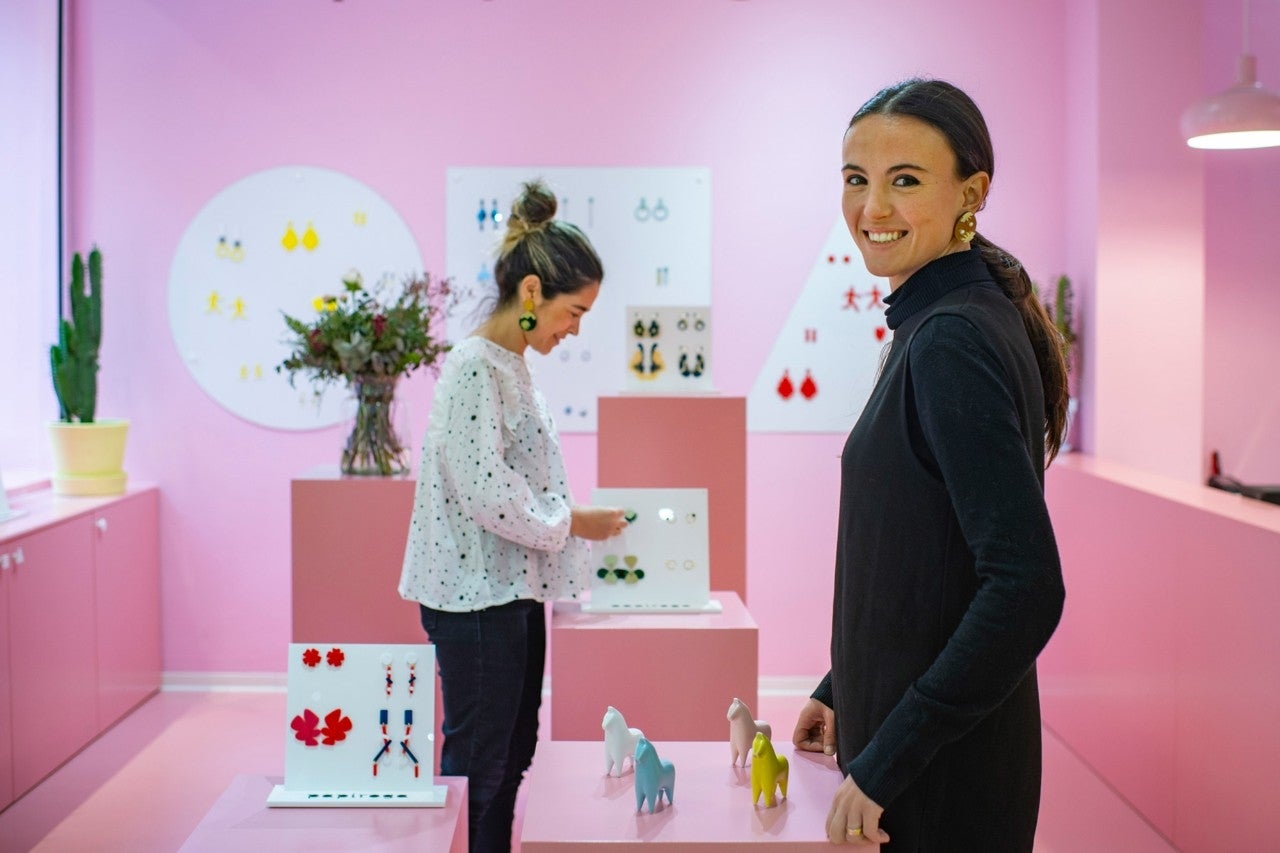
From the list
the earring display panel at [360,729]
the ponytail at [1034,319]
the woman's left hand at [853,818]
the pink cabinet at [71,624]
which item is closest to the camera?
the woman's left hand at [853,818]

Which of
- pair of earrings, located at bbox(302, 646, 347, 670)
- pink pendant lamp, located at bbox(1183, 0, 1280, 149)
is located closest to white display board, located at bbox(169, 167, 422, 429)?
pink pendant lamp, located at bbox(1183, 0, 1280, 149)

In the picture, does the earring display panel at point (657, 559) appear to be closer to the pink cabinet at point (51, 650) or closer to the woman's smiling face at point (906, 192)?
the woman's smiling face at point (906, 192)

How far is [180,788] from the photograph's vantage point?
13.6 ft

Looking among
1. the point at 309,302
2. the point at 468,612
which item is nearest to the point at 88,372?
the point at 309,302

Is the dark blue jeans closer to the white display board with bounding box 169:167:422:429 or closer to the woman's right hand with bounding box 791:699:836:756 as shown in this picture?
the woman's right hand with bounding box 791:699:836:756

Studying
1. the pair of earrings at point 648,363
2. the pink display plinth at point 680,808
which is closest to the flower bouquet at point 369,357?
the pair of earrings at point 648,363

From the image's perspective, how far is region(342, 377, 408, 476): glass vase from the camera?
12.6 feet

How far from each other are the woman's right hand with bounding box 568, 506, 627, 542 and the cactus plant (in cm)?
273

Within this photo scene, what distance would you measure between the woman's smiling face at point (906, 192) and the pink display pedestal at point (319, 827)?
110cm

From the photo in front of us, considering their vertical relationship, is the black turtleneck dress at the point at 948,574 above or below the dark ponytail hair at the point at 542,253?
below

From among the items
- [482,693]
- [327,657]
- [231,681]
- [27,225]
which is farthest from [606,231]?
[327,657]

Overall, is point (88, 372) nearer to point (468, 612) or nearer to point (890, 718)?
point (468, 612)

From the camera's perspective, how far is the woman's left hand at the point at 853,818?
4.78ft

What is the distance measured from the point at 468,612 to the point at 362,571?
108cm
